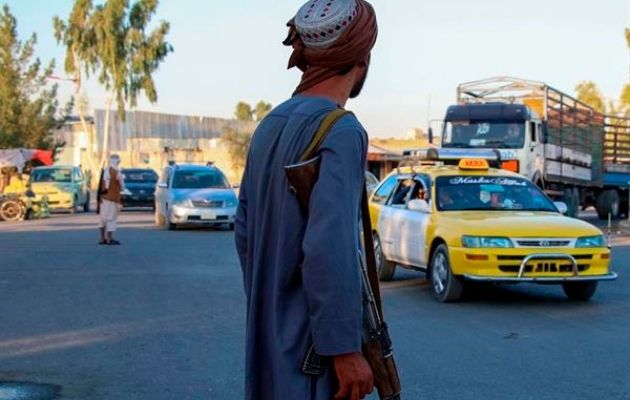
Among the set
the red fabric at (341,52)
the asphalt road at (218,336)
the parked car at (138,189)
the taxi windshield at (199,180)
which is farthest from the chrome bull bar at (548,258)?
the parked car at (138,189)

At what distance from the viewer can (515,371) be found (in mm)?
7336

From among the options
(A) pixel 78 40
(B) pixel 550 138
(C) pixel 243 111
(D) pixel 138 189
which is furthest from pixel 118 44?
(C) pixel 243 111

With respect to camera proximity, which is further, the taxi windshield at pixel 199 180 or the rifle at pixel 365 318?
the taxi windshield at pixel 199 180

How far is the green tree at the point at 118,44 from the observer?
5547cm

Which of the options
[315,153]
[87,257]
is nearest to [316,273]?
[315,153]

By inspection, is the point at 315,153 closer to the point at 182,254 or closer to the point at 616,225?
the point at 182,254

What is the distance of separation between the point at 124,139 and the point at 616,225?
48941mm

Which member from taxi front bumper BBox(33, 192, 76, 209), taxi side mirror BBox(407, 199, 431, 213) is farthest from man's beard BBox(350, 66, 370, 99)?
taxi front bumper BBox(33, 192, 76, 209)

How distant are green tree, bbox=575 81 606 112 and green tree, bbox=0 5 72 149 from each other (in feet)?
146

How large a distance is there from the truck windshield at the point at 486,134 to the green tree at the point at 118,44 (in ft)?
115

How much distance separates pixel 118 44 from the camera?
5562cm

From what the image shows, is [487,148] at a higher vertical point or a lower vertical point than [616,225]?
higher

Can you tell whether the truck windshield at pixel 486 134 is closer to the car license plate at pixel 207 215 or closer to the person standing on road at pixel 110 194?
the car license plate at pixel 207 215

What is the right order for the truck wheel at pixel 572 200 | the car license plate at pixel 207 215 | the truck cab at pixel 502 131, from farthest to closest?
1. the truck wheel at pixel 572 200
2. the truck cab at pixel 502 131
3. the car license plate at pixel 207 215
